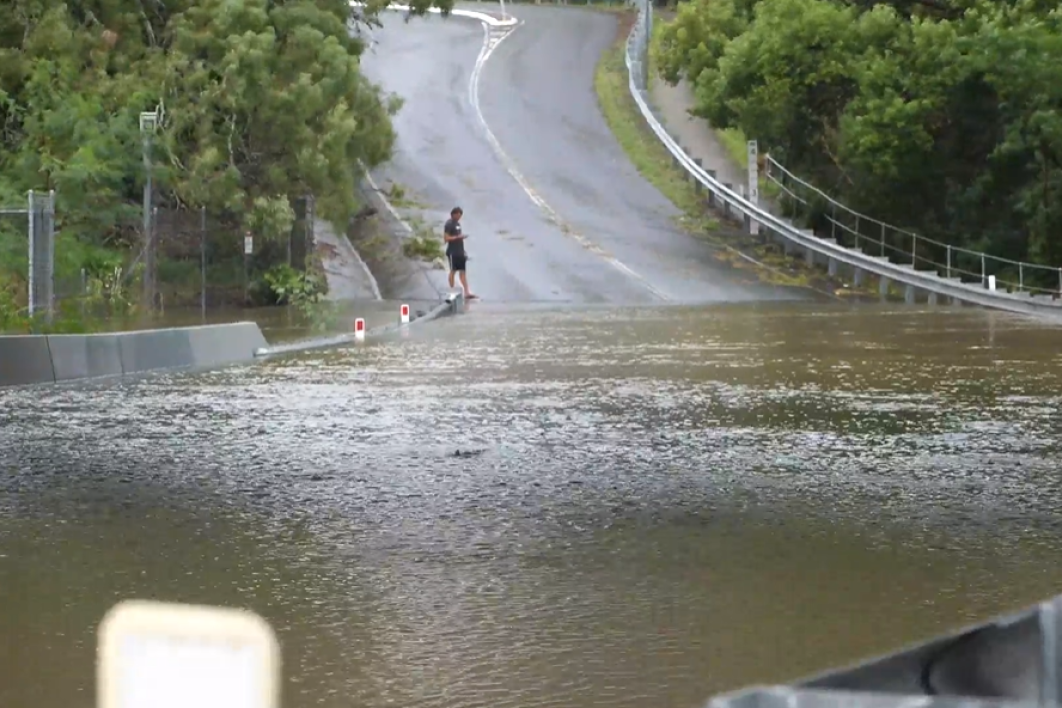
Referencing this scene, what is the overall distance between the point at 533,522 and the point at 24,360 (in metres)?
Answer: 8.97

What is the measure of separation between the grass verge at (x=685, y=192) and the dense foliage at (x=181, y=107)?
32.1ft

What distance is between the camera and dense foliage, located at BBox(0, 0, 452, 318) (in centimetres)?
2753

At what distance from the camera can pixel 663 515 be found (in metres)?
8.69

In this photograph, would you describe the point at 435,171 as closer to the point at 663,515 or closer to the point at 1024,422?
the point at 1024,422

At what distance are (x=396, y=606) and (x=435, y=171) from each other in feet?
126

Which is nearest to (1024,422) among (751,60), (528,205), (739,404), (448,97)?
(739,404)

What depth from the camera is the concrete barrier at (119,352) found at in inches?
632

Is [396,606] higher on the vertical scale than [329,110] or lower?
lower

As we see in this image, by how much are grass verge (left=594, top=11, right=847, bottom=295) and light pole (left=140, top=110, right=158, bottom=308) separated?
12.8 m

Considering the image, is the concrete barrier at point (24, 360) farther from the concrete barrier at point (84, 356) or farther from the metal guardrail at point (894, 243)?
the metal guardrail at point (894, 243)

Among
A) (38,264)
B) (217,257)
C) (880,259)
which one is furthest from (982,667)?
(880,259)

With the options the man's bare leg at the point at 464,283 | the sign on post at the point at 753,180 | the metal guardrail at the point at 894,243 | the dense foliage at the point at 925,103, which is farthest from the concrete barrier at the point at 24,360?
the sign on post at the point at 753,180

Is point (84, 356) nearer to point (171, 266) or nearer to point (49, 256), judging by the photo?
point (49, 256)

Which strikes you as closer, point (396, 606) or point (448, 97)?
point (396, 606)
